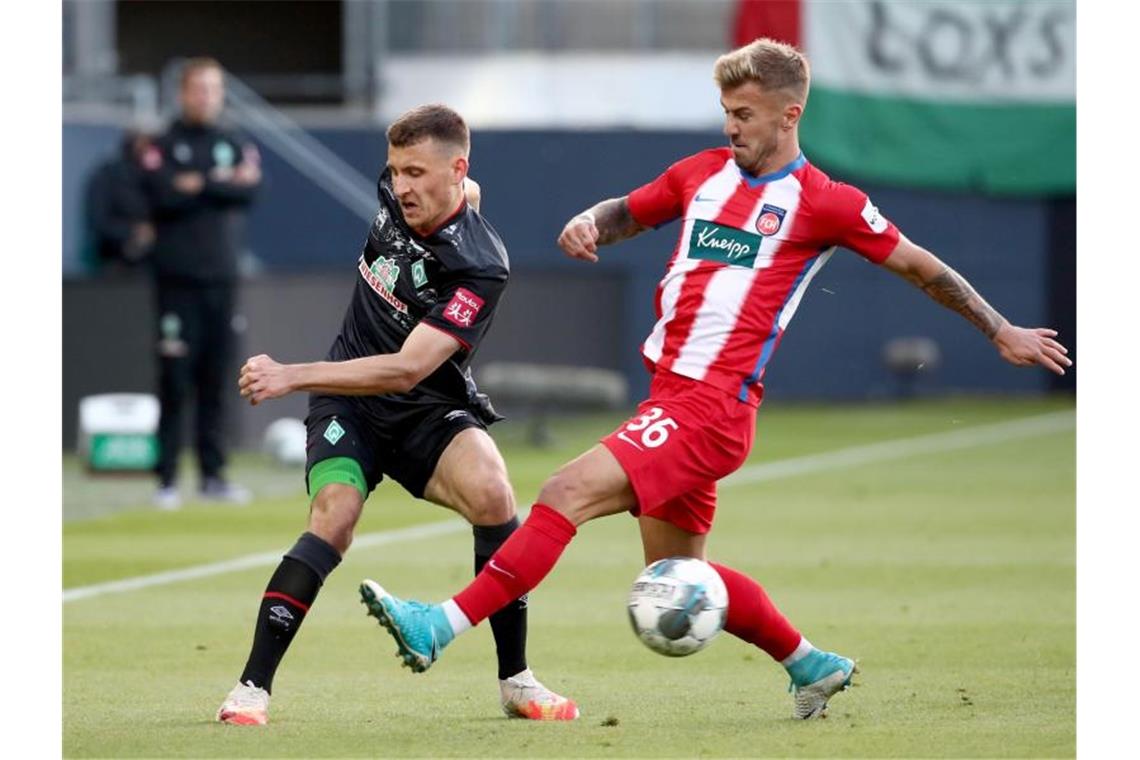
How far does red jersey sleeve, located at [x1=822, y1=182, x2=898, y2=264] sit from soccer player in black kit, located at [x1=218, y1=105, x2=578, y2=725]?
1045mm

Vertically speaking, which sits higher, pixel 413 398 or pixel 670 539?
pixel 413 398

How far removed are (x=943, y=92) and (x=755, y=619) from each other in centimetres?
1742

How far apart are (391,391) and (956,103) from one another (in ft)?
58.1

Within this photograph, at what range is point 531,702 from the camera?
6613mm

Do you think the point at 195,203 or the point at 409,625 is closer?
the point at 409,625

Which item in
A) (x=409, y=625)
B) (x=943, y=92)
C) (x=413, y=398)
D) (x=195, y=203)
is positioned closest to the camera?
(x=409, y=625)

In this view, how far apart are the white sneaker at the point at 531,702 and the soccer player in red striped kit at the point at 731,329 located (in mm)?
555

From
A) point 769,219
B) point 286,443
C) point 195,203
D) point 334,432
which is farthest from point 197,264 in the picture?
point 769,219

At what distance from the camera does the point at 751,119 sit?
21.0ft

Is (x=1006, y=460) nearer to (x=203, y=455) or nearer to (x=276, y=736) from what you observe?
(x=203, y=455)

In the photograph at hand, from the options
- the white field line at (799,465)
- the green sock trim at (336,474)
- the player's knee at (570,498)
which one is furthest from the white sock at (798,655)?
the white field line at (799,465)

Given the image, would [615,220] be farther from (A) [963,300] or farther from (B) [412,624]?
(B) [412,624]

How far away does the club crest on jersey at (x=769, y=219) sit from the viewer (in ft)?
21.1
